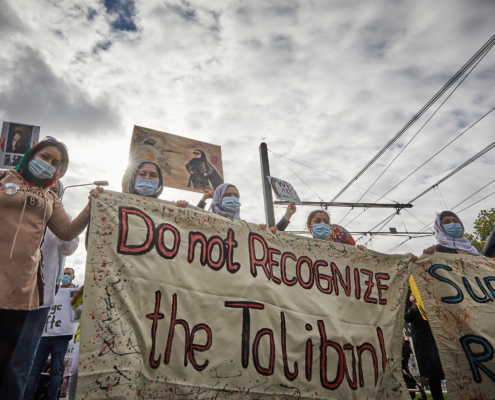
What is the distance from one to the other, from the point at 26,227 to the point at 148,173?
3.81 ft

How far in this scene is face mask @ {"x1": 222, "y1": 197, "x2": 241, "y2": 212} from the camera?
10.9ft

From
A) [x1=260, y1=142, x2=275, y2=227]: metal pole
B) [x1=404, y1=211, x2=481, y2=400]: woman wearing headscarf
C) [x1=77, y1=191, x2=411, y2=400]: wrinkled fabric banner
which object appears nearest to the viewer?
[x1=77, y1=191, x2=411, y2=400]: wrinkled fabric banner

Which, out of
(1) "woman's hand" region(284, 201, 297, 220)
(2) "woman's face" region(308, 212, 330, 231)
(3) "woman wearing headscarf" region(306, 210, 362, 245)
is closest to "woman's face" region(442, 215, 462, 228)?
(3) "woman wearing headscarf" region(306, 210, 362, 245)

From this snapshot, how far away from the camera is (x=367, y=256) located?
3.09m

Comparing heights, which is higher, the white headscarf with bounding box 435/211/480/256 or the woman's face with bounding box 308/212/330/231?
the woman's face with bounding box 308/212/330/231

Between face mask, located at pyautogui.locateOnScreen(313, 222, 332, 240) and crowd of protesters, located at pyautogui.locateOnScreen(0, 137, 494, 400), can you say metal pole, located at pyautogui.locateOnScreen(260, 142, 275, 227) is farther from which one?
crowd of protesters, located at pyautogui.locateOnScreen(0, 137, 494, 400)

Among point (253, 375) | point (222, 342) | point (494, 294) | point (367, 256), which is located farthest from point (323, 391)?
point (494, 294)

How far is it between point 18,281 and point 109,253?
49cm

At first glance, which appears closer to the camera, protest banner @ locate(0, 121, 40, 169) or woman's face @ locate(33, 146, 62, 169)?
woman's face @ locate(33, 146, 62, 169)

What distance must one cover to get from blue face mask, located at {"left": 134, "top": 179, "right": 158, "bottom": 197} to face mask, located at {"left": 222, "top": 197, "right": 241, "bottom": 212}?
803 mm

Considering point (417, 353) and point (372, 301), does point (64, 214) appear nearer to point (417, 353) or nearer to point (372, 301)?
point (372, 301)

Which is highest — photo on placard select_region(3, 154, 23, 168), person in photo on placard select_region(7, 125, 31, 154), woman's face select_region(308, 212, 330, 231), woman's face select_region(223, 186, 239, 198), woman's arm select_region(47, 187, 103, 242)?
person in photo on placard select_region(7, 125, 31, 154)

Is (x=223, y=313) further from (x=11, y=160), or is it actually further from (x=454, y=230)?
(x=11, y=160)

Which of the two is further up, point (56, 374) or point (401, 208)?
point (401, 208)
